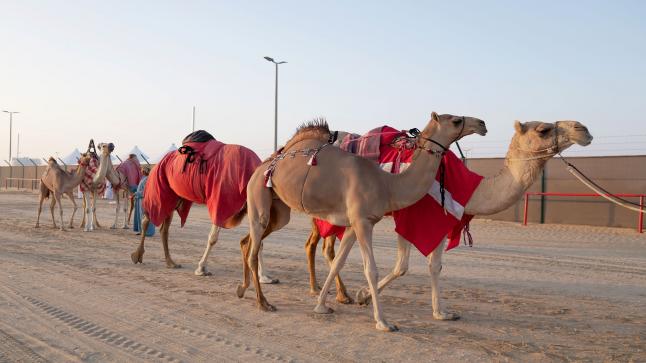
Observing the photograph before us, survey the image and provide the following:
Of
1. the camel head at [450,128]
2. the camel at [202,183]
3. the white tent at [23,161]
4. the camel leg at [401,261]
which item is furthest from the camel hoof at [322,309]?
the white tent at [23,161]

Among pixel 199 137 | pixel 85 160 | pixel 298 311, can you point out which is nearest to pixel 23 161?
pixel 85 160

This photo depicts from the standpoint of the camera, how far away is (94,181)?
16422 millimetres

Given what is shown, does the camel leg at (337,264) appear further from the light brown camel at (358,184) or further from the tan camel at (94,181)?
the tan camel at (94,181)

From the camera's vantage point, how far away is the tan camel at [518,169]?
18.5 feet

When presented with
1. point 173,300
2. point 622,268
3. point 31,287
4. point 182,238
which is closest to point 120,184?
point 182,238

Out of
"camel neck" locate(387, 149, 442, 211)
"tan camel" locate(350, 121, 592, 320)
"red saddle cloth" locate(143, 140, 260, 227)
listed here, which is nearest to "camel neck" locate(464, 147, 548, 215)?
"tan camel" locate(350, 121, 592, 320)

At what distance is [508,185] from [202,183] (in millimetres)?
4367

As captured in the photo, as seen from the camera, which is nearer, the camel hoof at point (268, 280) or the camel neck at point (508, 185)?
the camel neck at point (508, 185)

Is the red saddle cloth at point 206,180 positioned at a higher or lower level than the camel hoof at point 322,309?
higher

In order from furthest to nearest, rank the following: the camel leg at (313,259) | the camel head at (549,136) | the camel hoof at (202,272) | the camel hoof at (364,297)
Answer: the camel hoof at (202,272), the camel leg at (313,259), the camel hoof at (364,297), the camel head at (549,136)

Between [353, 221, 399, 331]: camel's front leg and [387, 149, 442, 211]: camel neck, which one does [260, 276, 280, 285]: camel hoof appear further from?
[387, 149, 442, 211]: camel neck

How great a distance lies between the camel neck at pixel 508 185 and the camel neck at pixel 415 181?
0.68 m

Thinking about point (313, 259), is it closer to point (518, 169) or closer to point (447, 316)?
point (447, 316)

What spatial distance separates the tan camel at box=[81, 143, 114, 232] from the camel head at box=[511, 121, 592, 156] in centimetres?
1285
